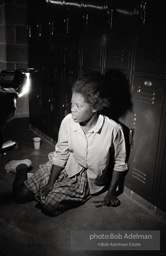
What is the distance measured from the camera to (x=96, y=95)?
188 cm

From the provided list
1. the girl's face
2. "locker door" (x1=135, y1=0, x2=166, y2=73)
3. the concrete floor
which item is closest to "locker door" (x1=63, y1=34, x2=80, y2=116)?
"locker door" (x1=135, y1=0, x2=166, y2=73)

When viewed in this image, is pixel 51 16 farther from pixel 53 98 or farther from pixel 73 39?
pixel 53 98

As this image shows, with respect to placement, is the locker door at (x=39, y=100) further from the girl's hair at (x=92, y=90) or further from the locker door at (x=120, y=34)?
the girl's hair at (x=92, y=90)

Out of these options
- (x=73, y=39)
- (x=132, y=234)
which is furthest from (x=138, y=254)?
(x=73, y=39)

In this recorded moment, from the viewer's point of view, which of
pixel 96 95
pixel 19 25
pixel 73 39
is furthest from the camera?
pixel 19 25

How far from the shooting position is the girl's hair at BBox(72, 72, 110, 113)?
1862 mm

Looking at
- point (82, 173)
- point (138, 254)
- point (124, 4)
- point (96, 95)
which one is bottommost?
point (138, 254)

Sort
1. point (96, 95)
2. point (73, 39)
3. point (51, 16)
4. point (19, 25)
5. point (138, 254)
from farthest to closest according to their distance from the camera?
point (19, 25) → point (51, 16) → point (73, 39) → point (96, 95) → point (138, 254)

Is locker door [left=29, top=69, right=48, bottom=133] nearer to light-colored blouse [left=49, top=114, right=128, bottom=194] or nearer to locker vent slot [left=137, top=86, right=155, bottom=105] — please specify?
light-colored blouse [left=49, top=114, right=128, bottom=194]

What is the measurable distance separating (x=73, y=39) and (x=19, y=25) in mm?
1922

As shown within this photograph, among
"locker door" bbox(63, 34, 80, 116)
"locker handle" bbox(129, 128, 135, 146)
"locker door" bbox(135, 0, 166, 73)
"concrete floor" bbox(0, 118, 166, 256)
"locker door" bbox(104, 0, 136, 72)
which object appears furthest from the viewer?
"locker door" bbox(63, 34, 80, 116)

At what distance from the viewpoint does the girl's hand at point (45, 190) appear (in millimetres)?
2043

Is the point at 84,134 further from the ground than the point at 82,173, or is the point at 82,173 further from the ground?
the point at 84,134

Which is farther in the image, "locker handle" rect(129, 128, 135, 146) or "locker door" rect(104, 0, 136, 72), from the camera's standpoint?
"locker handle" rect(129, 128, 135, 146)
